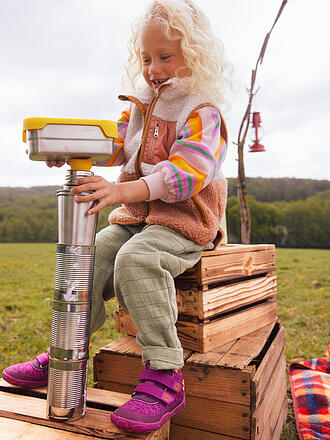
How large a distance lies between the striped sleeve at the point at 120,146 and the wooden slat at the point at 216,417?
98 centimetres

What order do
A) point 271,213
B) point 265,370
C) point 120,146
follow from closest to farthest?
point 265,370 → point 120,146 → point 271,213

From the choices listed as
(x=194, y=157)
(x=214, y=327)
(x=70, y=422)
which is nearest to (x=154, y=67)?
(x=194, y=157)

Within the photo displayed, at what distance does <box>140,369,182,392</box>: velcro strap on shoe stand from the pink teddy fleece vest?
51 cm

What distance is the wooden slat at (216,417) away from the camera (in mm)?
1387

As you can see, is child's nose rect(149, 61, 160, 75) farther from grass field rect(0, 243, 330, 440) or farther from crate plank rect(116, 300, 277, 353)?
grass field rect(0, 243, 330, 440)

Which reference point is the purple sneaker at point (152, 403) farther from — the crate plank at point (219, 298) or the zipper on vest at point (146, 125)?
the zipper on vest at point (146, 125)

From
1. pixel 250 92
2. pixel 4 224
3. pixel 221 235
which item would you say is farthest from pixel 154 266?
pixel 4 224

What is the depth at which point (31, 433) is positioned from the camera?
3.72 feet

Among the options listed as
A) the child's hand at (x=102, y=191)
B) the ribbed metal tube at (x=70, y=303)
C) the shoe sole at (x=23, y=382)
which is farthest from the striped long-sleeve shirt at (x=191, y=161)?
the shoe sole at (x=23, y=382)

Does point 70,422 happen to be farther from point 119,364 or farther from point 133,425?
point 119,364

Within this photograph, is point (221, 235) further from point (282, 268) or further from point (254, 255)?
point (282, 268)

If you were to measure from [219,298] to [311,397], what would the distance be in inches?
26.5

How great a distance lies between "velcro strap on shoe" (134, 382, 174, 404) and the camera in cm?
123

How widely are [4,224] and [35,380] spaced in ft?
29.5
